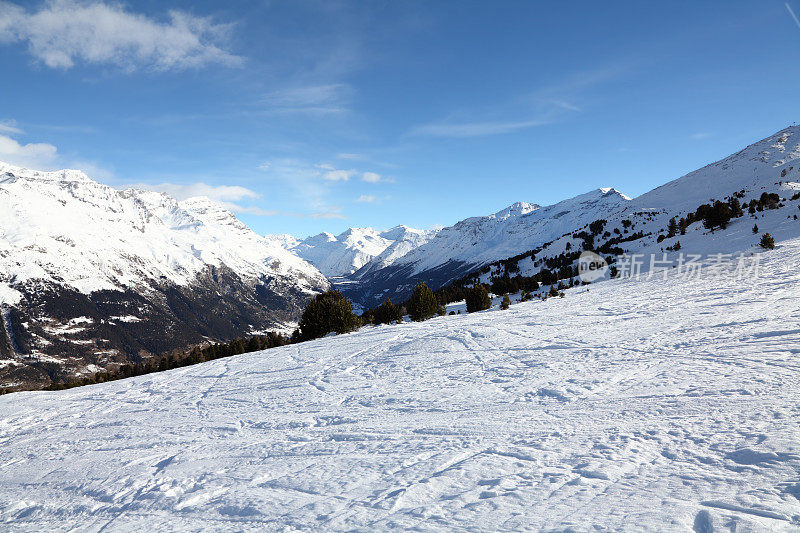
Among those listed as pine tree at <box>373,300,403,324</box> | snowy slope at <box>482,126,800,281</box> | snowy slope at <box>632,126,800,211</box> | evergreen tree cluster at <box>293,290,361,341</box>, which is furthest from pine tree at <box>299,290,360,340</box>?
snowy slope at <box>632,126,800,211</box>

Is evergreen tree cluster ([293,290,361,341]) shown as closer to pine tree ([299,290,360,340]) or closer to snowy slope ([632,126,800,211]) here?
pine tree ([299,290,360,340])

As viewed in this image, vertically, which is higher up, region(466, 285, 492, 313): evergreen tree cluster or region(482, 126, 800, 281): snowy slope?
region(482, 126, 800, 281): snowy slope

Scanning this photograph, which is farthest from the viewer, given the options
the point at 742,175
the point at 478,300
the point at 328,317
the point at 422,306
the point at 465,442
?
the point at 742,175

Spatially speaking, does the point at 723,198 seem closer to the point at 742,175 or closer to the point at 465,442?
the point at 742,175

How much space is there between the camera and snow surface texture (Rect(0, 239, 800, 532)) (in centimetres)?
629

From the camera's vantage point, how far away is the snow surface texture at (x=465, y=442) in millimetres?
6285

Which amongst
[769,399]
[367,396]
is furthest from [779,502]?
[367,396]

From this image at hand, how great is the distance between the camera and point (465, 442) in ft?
29.3

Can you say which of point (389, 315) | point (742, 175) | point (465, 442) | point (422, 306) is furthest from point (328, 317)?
point (742, 175)

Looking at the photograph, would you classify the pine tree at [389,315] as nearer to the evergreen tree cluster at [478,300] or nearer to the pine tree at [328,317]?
the pine tree at [328,317]

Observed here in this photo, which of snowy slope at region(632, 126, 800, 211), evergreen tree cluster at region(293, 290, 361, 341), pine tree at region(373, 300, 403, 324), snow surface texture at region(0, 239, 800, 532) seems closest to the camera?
snow surface texture at region(0, 239, 800, 532)

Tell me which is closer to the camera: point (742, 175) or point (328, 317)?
point (328, 317)

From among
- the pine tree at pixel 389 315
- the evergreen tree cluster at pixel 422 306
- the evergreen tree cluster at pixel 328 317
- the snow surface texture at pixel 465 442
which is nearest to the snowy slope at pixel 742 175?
the evergreen tree cluster at pixel 422 306

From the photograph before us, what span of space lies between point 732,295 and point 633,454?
842 inches
